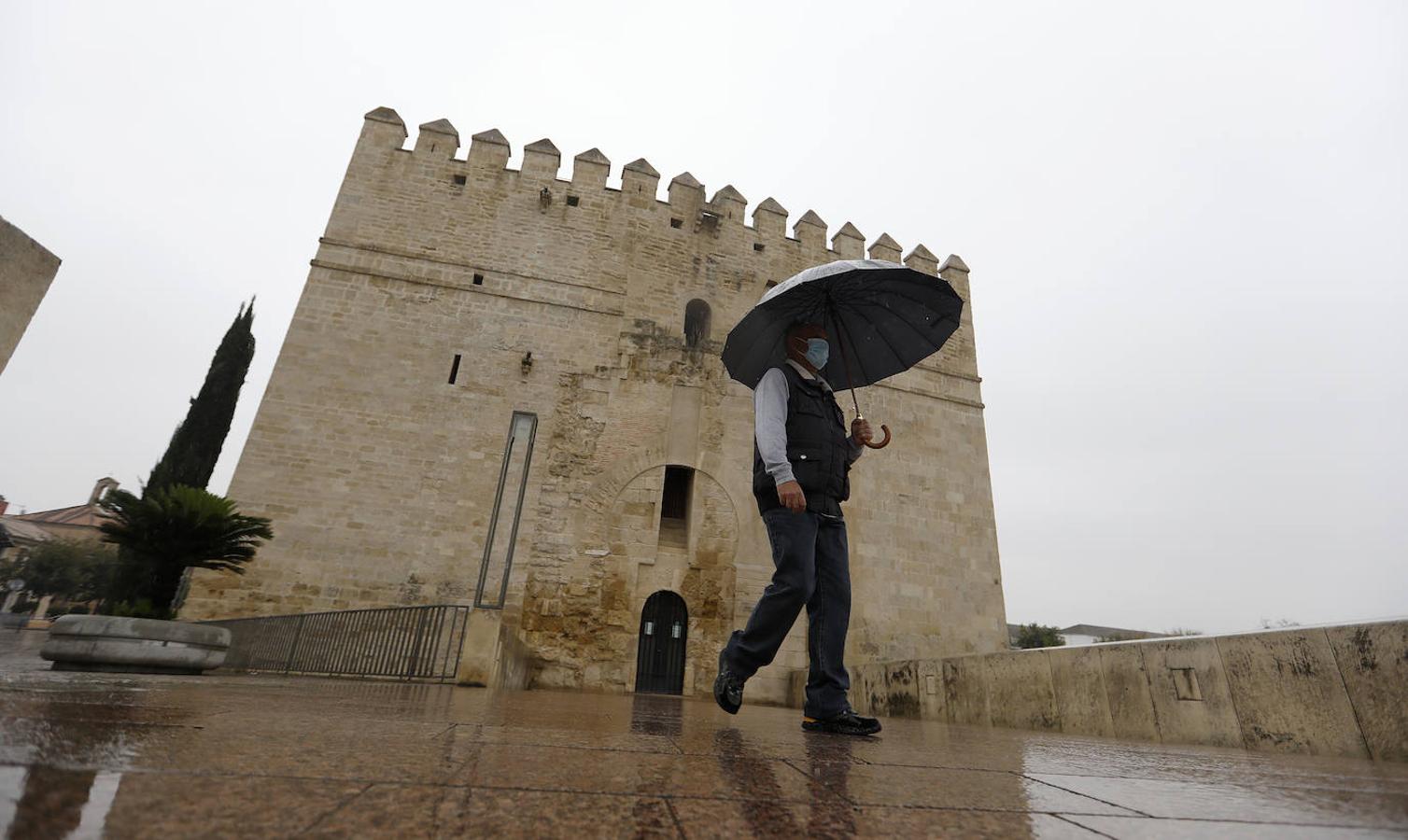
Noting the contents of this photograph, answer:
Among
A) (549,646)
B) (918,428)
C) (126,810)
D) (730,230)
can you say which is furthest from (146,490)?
(918,428)

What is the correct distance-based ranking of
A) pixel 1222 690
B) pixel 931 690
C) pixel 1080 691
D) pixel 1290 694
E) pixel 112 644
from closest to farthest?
pixel 1290 694, pixel 1222 690, pixel 1080 691, pixel 112 644, pixel 931 690

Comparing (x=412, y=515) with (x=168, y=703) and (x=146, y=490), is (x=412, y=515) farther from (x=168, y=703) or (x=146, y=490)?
(x=168, y=703)

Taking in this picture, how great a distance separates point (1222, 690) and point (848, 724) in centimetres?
209

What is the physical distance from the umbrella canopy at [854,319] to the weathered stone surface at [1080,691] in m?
2.39

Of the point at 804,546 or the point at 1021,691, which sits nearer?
the point at 804,546

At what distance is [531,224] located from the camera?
41.3 feet

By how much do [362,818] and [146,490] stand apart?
21.6ft

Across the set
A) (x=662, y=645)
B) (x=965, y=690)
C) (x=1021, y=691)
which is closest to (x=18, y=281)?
(x=1021, y=691)

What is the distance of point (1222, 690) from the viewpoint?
3.27 m

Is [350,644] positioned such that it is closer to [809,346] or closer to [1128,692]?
[809,346]

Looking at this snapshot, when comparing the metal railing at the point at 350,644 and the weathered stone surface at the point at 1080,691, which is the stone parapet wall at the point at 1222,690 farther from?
the metal railing at the point at 350,644

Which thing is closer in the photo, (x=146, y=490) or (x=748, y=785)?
(x=748, y=785)

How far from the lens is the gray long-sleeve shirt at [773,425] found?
2.93 m

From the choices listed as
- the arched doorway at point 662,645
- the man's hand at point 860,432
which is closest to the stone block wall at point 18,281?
the man's hand at point 860,432
